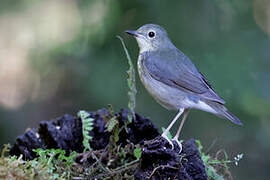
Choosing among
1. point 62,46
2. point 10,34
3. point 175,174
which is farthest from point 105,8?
point 175,174

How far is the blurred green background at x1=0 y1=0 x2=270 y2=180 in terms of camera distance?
5.59 metres

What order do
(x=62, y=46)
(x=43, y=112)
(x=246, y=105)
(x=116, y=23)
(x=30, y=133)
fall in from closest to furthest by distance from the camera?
1. (x=30, y=133)
2. (x=246, y=105)
3. (x=116, y=23)
4. (x=62, y=46)
5. (x=43, y=112)

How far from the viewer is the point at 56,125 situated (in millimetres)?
3924

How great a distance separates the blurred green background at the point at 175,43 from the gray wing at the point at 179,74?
2.82 ft

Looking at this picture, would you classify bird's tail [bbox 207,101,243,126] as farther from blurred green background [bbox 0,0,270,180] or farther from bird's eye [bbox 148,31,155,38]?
bird's eye [bbox 148,31,155,38]

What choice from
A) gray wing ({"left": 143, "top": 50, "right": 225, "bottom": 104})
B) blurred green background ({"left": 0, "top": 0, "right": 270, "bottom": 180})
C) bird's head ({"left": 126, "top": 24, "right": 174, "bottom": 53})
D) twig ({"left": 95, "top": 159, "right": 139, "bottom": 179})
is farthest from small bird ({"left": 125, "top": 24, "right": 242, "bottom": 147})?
twig ({"left": 95, "top": 159, "right": 139, "bottom": 179})

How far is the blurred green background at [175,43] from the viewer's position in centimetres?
559

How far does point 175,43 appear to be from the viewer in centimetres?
600

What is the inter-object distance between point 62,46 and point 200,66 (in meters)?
2.24

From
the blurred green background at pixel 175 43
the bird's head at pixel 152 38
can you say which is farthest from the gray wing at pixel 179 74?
the blurred green background at pixel 175 43

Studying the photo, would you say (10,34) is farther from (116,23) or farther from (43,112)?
(116,23)

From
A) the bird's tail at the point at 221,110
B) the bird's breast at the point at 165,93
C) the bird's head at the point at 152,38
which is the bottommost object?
the bird's tail at the point at 221,110

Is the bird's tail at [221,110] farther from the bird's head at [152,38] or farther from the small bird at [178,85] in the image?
the bird's head at [152,38]

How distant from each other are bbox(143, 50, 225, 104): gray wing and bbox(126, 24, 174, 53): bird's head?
34cm
